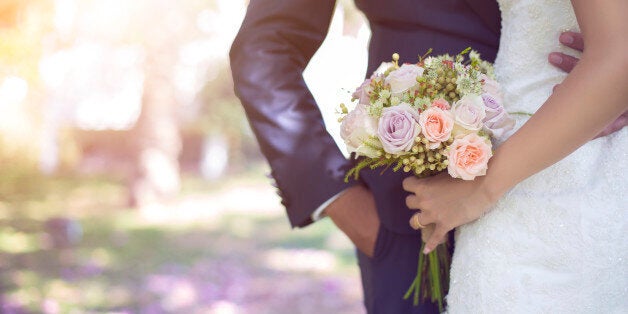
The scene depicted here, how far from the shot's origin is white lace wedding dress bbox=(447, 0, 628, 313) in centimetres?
149

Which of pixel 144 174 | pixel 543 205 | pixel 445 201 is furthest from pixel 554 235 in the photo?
pixel 144 174

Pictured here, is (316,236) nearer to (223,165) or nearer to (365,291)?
(223,165)

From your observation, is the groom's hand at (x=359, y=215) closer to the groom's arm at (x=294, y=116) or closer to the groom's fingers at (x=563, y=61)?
the groom's arm at (x=294, y=116)

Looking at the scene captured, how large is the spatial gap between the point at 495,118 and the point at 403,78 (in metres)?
0.20

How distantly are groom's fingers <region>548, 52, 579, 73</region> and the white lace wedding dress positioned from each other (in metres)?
0.02

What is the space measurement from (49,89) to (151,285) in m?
5.35

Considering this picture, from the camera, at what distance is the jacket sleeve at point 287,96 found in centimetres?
200

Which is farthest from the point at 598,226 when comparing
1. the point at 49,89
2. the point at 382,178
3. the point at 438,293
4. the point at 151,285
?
the point at 49,89

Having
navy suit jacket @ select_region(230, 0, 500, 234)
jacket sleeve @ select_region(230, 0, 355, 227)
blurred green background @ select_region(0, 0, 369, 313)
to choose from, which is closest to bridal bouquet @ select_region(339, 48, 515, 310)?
navy suit jacket @ select_region(230, 0, 500, 234)

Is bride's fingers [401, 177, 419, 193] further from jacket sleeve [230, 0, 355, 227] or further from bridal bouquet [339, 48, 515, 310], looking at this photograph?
jacket sleeve [230, 0, 355, 227]

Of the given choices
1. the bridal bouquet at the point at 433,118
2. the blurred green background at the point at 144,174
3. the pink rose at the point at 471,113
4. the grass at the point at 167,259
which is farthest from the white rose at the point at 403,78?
the grass at the point at 167,259

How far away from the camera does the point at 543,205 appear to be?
1.51 metres

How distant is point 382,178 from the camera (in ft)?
6.22

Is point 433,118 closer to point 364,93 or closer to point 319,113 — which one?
point 364,93
